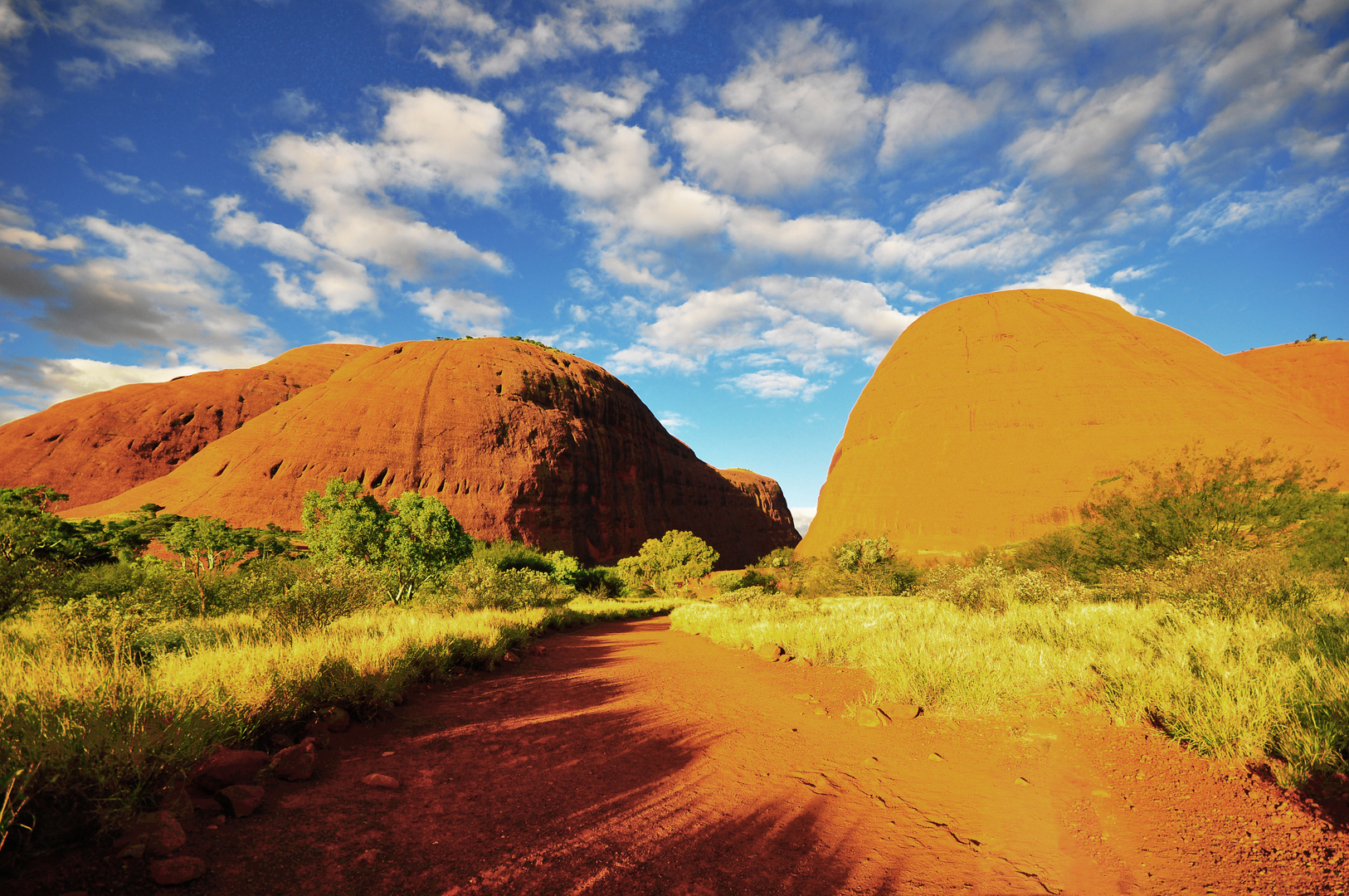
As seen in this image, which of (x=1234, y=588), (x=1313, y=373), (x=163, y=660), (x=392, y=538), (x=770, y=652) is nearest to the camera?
(x=163, y=660)

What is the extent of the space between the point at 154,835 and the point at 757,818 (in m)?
3.72

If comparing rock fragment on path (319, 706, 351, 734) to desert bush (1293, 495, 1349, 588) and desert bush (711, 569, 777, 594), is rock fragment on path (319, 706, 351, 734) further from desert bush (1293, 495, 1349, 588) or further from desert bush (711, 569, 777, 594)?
desert bush (711, 569, 777, 594)

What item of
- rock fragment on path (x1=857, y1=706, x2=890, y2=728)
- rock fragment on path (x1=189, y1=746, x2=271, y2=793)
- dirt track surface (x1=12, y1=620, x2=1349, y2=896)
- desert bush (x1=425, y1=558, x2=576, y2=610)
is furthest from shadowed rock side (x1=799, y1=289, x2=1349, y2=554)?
rock fragment on path (x1=189, y1=746, x2=271, y2=793)

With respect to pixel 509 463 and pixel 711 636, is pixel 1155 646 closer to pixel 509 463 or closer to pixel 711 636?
pixel 711 636

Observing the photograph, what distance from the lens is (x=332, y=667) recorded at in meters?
5.76

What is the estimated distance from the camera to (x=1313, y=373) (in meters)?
55.2

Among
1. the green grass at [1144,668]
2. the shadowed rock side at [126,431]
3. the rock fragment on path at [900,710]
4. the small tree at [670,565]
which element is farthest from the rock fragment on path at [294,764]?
the shadowed rock side at [126,431]

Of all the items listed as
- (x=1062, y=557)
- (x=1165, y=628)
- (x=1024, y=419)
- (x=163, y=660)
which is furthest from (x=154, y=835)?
(x=1024, y=419)

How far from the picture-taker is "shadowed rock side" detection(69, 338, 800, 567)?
45.6m

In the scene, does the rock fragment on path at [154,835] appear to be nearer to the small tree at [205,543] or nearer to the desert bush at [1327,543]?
the desert bush at [1327,543]

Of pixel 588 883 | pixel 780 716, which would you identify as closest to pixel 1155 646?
pixel 780 716

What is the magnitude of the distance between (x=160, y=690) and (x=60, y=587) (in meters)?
6.00

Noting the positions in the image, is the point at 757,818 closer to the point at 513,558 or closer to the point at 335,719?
the point at 335,719

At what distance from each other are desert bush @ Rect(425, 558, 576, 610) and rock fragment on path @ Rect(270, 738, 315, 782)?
11815mm
